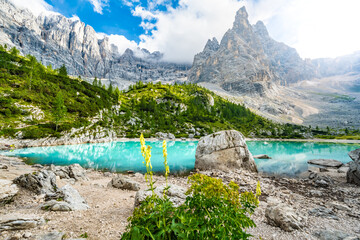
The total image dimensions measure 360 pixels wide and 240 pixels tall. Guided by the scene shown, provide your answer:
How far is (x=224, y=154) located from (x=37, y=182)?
24.8 m

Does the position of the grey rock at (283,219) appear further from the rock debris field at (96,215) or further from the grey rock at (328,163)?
the grey rock at (328,163)

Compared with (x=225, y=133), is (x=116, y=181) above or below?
below

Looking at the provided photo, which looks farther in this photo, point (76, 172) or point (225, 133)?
point (225, 133)

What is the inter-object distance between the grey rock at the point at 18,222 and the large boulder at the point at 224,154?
24251 millimetres

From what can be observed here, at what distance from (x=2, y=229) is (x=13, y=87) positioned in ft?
345

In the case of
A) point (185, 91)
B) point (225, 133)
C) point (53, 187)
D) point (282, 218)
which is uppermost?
point (185, 91)

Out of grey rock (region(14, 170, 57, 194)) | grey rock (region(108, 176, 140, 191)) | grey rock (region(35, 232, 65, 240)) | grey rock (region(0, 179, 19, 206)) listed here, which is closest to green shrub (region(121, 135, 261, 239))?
grey rock (region(35, 232, 65, 240))

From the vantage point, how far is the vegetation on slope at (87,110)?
64.4 meters

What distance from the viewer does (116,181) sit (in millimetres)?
16266

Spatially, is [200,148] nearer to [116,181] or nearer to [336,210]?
[116,181]

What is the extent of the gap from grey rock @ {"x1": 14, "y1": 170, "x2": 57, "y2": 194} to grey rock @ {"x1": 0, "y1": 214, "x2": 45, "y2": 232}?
18.0ft

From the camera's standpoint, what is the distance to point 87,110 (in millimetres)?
94188

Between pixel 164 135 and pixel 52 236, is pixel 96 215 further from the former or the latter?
pixel 164 135

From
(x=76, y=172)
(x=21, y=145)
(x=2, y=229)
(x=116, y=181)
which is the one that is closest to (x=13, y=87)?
(x=21, y=145)
